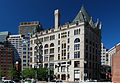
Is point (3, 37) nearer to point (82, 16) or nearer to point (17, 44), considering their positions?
point (17, 44)

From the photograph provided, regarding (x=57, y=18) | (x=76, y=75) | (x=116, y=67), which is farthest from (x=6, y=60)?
(x=116, y=67)

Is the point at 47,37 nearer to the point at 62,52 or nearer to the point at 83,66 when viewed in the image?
the point at 62,52

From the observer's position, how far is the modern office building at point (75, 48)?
84938 mm

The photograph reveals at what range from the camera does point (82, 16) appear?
308 ft

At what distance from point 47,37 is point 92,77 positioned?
112ft

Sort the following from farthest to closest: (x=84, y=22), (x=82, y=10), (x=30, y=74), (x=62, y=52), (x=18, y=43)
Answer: (x=18, y=43), (x=82, y=10), (x=62, y=52), (x=84, y=22), (x=30, y=74)

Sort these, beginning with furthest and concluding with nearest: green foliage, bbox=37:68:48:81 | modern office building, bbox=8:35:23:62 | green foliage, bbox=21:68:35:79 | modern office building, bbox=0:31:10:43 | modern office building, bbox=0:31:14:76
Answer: modern office building, bbox=0:31:10:43 → modern office building, bbox=8:35:23:62 → modern office building, bbox=0:31:14:76 → green foliage, bbox=21:68:35:79 → green foliage, bbox=37:68:48:81

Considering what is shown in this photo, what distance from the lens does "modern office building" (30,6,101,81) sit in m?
84.9

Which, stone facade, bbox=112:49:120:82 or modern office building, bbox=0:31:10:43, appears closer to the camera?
stone facade, bbox=112:49:120:82

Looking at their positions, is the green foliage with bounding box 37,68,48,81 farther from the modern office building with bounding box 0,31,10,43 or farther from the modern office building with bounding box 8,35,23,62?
the modern office building with bounding box 0,31,10,43

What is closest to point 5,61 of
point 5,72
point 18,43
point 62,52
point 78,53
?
point 5,72

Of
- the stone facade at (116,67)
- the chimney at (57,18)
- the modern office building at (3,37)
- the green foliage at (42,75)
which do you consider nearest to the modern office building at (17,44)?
the modern office building at (3,37)

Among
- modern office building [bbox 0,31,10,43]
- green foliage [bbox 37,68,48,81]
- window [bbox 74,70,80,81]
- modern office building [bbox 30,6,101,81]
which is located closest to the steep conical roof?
modern office building [bbox 30,6,101,81]

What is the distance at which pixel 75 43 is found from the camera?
288ft
